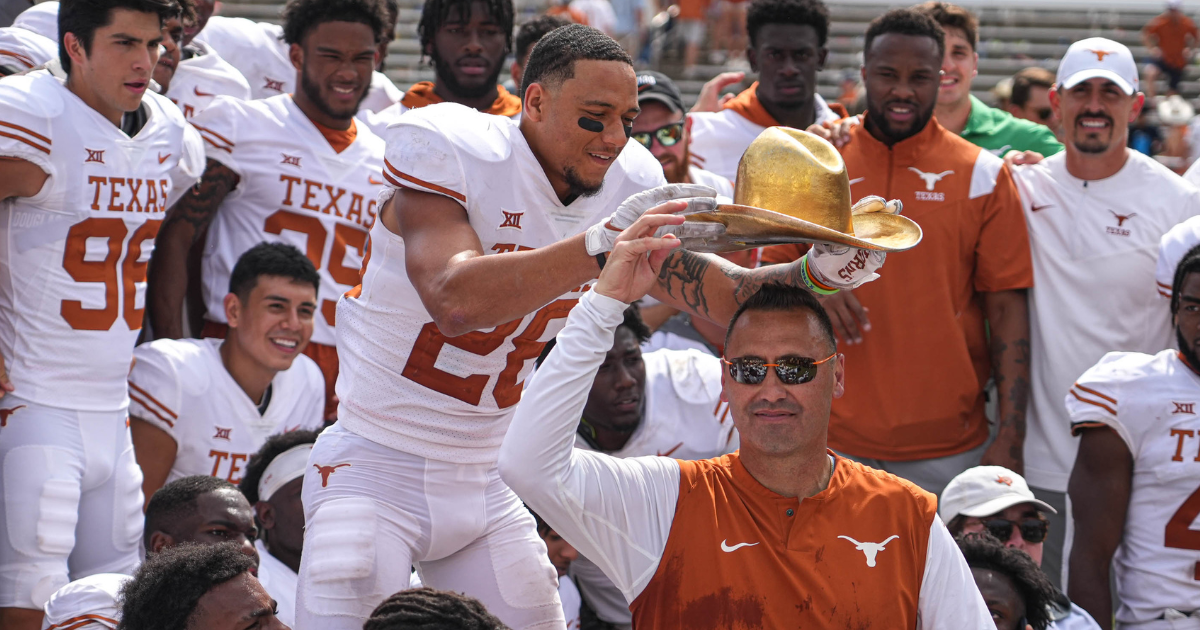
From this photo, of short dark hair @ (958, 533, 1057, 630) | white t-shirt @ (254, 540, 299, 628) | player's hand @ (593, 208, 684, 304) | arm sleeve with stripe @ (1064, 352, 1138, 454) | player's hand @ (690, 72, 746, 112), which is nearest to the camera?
player's hand @ (593, 208, 684, 304)

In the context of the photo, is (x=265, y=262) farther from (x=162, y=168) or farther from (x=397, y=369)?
(x=397, y=369)

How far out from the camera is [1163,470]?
4766 mm

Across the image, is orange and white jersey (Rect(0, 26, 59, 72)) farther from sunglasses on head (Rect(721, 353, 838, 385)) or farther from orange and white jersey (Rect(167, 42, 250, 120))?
sunglasses on head (Rect(721, 353, 838, 385))

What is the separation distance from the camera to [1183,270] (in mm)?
4910

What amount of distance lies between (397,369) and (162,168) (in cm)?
192

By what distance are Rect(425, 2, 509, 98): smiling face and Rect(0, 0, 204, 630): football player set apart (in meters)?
1.57

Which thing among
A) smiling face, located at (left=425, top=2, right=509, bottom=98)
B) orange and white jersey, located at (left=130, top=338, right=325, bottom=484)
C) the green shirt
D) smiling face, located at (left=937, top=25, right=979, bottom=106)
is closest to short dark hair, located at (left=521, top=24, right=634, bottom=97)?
orange and white jersey, located at (left=130, top=338, right=325, bottom=484)

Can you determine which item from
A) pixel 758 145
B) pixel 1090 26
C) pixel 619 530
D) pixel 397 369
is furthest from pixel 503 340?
pixel 1090 26

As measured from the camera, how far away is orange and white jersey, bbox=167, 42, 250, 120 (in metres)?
5.96

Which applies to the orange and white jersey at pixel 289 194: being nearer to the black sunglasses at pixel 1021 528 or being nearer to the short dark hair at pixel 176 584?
the short dark hair at pixel 176 584

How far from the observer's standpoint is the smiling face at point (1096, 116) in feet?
17.8

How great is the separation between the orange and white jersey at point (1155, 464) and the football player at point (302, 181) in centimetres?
308

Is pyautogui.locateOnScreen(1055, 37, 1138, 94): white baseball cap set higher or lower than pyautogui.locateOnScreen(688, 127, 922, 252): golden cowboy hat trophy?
higher

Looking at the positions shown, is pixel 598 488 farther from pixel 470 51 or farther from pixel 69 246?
pixel 470 51
